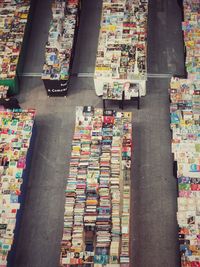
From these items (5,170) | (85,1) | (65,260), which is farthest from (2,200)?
(85,1)

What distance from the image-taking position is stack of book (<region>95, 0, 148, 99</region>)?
1534cm

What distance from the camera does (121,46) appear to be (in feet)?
52.9

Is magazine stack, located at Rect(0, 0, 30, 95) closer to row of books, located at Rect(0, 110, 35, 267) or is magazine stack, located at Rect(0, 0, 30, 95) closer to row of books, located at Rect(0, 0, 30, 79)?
row of books, located at Rect(0, 0, 30, 79)

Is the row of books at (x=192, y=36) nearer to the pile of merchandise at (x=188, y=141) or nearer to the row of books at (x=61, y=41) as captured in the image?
the pile of merchandise at (x=188, y=141)

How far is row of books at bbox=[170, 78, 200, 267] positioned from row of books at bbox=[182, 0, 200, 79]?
0.61 m

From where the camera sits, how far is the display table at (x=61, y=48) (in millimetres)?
15672

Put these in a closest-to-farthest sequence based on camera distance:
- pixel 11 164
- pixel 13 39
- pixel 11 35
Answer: pixel 11 164 < pixel 13 39 < pixel 11 35

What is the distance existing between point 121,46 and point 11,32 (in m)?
4.49

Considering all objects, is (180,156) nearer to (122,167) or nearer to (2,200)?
(122,167)

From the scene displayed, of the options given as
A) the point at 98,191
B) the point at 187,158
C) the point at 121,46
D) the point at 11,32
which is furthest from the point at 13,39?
the point at 187,158

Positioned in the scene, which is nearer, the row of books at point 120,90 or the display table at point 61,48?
the row of books at point 120,90

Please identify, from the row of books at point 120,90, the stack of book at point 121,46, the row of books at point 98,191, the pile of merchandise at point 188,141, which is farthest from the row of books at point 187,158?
the stack of book at point 121,46

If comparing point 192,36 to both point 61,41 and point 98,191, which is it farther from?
point 98,191

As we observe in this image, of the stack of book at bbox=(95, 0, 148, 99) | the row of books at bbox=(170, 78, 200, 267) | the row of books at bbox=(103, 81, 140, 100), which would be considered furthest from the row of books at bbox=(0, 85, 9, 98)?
the row of books at bbox=(170, 78, 200, 267)
